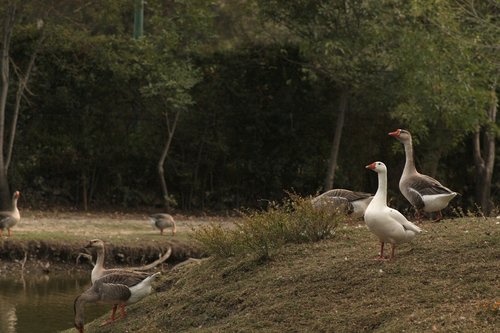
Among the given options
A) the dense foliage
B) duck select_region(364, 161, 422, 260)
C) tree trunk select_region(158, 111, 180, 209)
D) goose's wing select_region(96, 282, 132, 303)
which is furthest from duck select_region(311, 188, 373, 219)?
tree trunk select_region(158, 111, 180, 209)

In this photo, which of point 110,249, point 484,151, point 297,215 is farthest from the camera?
point 484,151

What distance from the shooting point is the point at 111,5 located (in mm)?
28562

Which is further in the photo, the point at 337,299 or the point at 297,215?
the point at 297,215

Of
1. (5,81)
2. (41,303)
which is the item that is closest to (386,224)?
(41,303)

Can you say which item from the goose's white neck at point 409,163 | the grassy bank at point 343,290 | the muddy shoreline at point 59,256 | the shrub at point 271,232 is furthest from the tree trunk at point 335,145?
the shrub at point 271,232

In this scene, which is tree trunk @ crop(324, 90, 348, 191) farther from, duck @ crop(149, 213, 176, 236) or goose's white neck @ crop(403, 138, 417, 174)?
goose's white neck @ crop(403, 138, 417, 174)

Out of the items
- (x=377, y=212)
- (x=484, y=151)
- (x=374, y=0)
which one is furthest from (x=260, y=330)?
(x=484, y=151)

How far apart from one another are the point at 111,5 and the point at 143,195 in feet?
20.0

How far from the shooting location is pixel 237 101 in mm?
31891

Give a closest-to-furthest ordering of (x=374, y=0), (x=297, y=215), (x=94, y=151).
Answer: (x=297, y=215) → (x=374, y=0) → (x=94, y=151)

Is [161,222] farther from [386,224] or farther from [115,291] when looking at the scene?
[386,224]

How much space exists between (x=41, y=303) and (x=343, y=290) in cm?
805

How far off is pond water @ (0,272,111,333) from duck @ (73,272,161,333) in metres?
2.08

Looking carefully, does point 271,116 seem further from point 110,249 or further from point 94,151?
point 110,249
